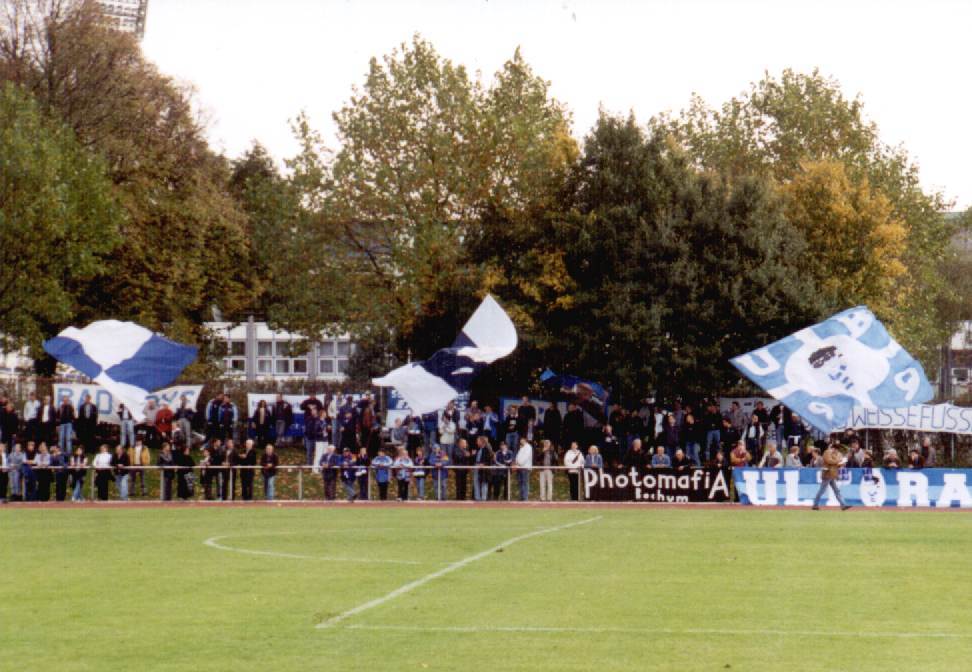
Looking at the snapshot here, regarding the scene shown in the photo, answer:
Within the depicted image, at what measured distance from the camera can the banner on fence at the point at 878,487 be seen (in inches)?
1495

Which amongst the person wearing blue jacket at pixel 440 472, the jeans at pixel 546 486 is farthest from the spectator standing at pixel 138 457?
the jeans at pixel 546 486

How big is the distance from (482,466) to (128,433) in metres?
10.2

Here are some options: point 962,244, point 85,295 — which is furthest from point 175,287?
point 962,244

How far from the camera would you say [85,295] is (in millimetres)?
59375

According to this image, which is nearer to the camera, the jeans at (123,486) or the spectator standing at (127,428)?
the jeans at (123,486)

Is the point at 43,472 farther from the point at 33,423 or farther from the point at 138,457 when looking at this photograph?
the point at 138,457

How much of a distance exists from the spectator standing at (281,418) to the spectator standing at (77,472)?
6343 mm

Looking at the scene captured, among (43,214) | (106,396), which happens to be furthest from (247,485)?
(43,214)

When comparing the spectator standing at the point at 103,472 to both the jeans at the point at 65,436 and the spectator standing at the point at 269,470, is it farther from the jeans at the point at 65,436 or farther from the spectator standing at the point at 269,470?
the spectator standing at the point at 269,470

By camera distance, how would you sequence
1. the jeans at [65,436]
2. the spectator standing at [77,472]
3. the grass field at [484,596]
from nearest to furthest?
the grass field at [484,596]
the spectator standing at [77,472]
the jeans at [65,436]

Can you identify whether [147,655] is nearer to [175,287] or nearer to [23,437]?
[23,437]

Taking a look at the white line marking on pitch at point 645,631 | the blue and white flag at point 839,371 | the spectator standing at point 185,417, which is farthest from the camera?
the spectator standing at point 185,417

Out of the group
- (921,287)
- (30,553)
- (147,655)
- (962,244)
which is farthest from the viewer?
(962,244)

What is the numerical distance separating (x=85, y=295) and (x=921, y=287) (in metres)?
46.1
